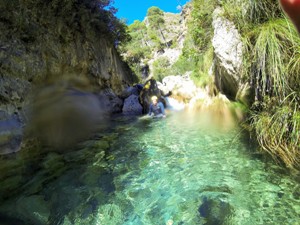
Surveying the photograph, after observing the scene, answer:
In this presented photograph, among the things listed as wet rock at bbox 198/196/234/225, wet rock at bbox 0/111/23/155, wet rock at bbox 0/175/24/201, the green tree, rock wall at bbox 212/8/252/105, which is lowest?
wet rock at bbox 198/196/234/225

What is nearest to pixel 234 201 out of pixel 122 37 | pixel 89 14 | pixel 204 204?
pixel 204 204

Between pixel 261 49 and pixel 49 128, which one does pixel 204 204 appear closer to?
pixel 261 49

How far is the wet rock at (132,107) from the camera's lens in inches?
570

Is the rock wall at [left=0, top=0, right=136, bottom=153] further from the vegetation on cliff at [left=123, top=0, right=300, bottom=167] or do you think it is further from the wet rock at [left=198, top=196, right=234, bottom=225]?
the vegetation on cliff at [left=123, top=0, right=300, bottom=167]

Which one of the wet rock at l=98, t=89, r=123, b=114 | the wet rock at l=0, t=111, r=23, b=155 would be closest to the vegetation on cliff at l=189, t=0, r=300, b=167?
the wet rock at l=0, t=111, r=23, b=155

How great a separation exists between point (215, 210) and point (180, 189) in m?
0.70

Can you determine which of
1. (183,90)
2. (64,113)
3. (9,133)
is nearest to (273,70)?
(9,133)

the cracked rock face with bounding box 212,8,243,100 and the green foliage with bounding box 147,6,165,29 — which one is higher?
the green foliage with bounding box 147,6,165,29

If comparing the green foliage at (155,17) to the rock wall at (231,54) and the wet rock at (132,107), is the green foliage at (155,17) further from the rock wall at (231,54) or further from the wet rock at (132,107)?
the rock wall at (231,54)

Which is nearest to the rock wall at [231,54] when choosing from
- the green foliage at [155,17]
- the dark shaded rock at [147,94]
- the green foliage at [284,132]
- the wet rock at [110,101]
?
the green foliage at [284,132]

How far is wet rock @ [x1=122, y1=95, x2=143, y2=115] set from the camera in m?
14.5

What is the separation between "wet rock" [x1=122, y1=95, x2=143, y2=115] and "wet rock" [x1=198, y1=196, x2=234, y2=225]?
1141cm

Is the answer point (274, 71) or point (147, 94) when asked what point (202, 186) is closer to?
point (274, 71)

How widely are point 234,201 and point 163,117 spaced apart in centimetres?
778
